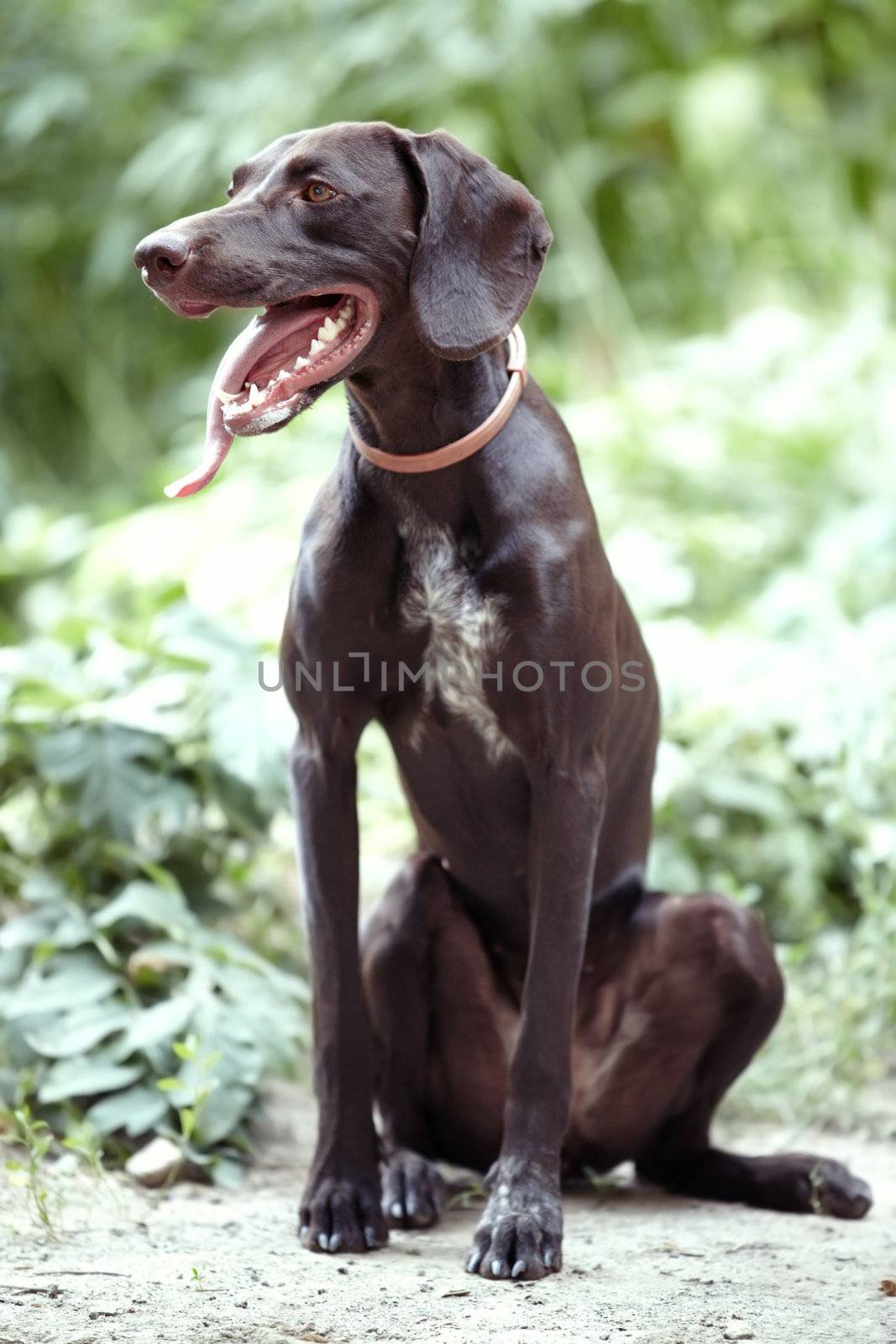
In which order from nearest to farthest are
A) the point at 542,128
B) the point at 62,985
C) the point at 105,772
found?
the point at 62,985, the point at 105,772, the point at 542,128

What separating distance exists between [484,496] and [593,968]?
0.87 meters

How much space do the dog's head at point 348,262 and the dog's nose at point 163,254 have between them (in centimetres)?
1

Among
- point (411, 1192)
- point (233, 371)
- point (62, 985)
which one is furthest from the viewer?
point (62, 985)

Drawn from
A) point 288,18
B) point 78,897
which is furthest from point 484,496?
point 288,18

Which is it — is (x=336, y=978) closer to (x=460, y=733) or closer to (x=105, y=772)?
(x=460, y=733)

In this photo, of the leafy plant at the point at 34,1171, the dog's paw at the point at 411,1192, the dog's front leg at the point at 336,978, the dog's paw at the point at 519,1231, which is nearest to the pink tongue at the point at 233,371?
the dog's front leg at the point at 336,978

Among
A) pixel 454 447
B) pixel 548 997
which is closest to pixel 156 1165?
pixel 548 997

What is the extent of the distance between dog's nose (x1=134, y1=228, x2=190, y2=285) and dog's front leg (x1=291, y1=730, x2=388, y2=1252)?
727mm

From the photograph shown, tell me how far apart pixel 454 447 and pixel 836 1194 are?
4.43ft

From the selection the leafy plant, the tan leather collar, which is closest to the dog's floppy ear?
the tan leather collar

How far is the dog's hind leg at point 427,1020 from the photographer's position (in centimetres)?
265

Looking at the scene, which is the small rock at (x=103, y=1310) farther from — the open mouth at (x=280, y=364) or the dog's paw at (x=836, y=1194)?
the dog's paw at (x=836, y=1194)

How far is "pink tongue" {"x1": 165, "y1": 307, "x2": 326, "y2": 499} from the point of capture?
2.12 metres

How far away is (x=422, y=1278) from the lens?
2.20 meters
